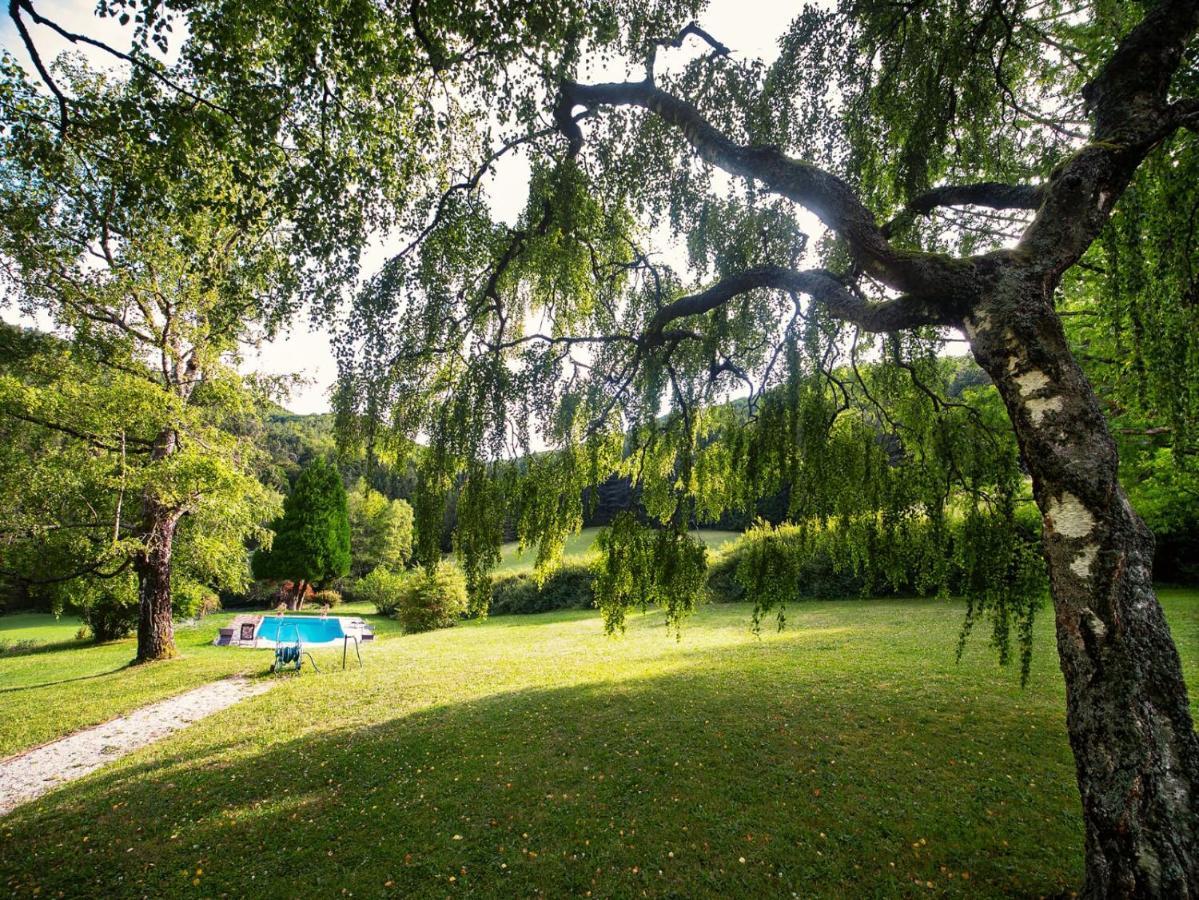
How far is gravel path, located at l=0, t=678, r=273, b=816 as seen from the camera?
A: 5551mm

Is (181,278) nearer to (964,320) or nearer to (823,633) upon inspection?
(964,320)

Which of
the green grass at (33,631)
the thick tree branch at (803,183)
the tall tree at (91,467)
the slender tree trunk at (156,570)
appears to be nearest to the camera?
the thick tree branch at (803,183)

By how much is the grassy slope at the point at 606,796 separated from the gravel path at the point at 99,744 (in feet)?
1.42

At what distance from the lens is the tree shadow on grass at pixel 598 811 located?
353 cm

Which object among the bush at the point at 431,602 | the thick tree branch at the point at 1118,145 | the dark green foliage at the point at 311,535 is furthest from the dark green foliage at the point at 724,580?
the dark green foliage at the point at 311,535

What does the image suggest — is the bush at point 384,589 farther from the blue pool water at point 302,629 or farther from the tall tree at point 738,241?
the tall tree at point 738,241

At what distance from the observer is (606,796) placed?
459 centimetres

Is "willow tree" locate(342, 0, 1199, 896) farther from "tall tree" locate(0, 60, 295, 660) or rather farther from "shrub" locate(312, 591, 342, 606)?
"shrub" locate(312, 591, 342, 606)

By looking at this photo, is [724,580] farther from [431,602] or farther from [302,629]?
[302,629]

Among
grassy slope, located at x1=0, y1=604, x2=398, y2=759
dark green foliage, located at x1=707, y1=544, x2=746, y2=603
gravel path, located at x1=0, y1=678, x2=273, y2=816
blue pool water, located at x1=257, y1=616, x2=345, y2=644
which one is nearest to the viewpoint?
gravel path, located at x1=0, y1=678, x2=273, y2=816

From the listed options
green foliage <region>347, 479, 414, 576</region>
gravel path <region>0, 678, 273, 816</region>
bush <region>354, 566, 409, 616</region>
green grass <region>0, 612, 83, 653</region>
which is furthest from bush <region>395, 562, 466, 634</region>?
green foliage <region>347, 479, 414, 576</region>

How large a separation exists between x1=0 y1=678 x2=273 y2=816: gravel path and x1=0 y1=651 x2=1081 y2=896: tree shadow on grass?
0.56 metres

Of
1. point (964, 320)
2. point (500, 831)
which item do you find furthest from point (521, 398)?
point (500, 831)

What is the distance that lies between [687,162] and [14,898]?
8000mm
